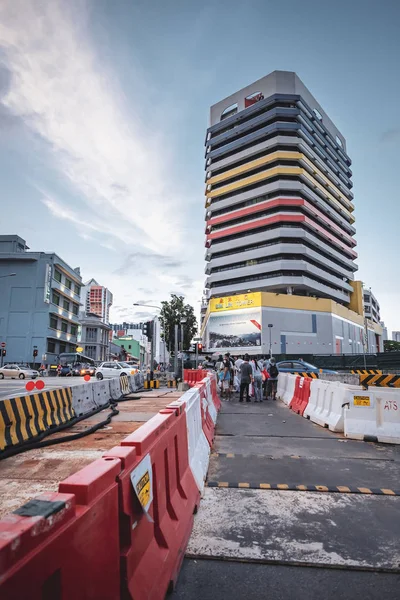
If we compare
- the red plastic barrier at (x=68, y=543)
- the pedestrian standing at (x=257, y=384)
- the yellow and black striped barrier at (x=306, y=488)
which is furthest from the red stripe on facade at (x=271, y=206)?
the red plastic barrier at (x=68, y=543)

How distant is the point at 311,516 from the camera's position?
396cm

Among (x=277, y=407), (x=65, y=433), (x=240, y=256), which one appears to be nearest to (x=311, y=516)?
(x=65, y=433)

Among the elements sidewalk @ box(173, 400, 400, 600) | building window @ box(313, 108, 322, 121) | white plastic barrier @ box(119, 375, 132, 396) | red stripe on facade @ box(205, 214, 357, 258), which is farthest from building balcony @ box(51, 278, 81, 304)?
building window @ box(313, 108, 322, 121)

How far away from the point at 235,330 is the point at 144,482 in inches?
2228

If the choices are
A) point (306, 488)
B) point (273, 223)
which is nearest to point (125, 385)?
point (306, 488)

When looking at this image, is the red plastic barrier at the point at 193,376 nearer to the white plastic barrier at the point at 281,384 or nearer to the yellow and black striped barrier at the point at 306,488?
the white plastic barrier at the point at 281,384

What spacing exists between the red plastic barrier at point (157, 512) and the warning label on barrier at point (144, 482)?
0.09ft

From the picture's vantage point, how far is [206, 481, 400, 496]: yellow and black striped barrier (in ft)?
15.4

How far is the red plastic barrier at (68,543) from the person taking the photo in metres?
1.23

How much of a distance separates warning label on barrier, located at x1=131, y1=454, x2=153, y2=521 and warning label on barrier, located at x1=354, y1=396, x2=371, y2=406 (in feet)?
22.2

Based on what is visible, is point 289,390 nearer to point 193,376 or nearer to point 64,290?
point 193,376

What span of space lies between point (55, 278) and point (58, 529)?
5622cm

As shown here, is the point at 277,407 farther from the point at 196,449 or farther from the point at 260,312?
the point at 260,312

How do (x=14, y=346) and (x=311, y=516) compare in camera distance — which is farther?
(x=14, y=346)
